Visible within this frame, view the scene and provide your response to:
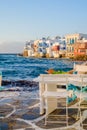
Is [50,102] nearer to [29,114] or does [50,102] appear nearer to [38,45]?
[29,114]

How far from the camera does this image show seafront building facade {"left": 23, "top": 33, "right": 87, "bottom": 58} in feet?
366

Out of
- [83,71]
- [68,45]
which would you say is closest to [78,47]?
[68,45]

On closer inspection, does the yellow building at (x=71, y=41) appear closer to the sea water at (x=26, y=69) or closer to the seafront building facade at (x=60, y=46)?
the seafront building facade at (x=60, y=46)

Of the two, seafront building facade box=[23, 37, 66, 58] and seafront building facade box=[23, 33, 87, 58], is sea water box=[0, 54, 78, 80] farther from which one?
seafront building facade box=[23, 37, 66, 58]

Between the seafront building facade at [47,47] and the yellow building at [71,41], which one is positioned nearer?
the yellow building at [71,41]

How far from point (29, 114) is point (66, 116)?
47.6 inches

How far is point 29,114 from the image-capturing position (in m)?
9.19

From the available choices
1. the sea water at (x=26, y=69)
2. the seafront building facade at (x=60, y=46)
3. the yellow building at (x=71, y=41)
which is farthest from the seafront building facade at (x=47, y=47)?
the sea water at (x=26, y=69)

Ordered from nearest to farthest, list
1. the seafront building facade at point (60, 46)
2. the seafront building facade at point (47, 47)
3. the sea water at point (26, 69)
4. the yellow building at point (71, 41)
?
Result: the sea water at point (26, 69)
the seafront building facade at point (60, 46)
the yellow building at point (71, 41)
the seafront building facade at point (47, 47)

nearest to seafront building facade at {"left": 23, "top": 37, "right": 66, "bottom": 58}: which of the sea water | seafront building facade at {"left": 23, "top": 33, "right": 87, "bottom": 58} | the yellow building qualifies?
seafront building facade at {"left": 23, "top": 33, "right": 87, "bottom": 58}

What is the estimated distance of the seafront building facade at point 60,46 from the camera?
111500 mm

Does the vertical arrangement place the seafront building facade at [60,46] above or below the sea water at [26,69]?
above

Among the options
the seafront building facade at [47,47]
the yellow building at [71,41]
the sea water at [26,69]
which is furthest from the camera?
the seafront building facade at [47,47]

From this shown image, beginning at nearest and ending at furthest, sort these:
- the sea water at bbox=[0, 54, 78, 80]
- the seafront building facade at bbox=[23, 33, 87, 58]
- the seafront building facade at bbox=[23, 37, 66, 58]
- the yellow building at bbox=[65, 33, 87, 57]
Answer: the sea water at bbox=[0, 54, 78, 80] → the seafront building facade at bbox=[23, 33, 87, 58] → the yellow building at bbox=[65, 33, 87, 57] → the seafront building facade at bbox=[23, 37, 66, 58]
